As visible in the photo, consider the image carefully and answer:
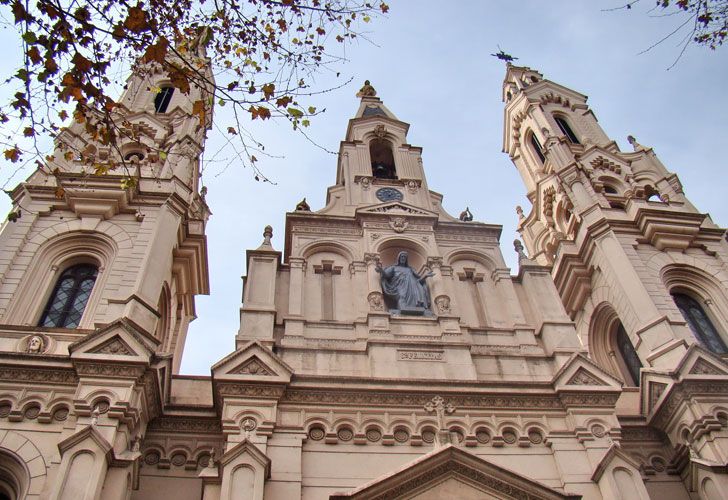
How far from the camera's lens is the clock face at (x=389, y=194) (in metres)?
21.9

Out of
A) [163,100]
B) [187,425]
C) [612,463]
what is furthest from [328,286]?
[163,100]

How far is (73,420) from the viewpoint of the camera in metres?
13.3

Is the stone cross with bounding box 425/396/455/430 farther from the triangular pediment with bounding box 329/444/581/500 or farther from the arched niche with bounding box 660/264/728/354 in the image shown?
the arched niche with bounding box 660/264/728/354

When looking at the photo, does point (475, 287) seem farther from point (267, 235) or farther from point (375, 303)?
point (267, 235)

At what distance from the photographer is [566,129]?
101 feet

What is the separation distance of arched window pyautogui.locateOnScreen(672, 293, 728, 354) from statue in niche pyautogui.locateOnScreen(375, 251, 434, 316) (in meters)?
7.07

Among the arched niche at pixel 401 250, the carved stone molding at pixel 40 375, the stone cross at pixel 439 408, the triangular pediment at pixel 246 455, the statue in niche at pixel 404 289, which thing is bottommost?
the triangular pediment at pixel 246 455

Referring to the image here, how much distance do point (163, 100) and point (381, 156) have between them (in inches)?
344

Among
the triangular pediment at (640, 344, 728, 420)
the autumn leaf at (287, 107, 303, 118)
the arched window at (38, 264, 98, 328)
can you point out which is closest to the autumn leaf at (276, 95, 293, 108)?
the autumn leaf at (287, 107, 303, 118)

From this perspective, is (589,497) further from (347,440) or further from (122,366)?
(122,366)

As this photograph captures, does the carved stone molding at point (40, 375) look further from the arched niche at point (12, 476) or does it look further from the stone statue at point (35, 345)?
the arched niche at point (12, 476)

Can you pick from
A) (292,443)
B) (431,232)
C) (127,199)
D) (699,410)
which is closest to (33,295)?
(127,199)

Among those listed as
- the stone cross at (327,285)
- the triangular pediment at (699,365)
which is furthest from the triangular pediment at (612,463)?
the stone cross at (327,285)

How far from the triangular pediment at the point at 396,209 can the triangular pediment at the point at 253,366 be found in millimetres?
6592
